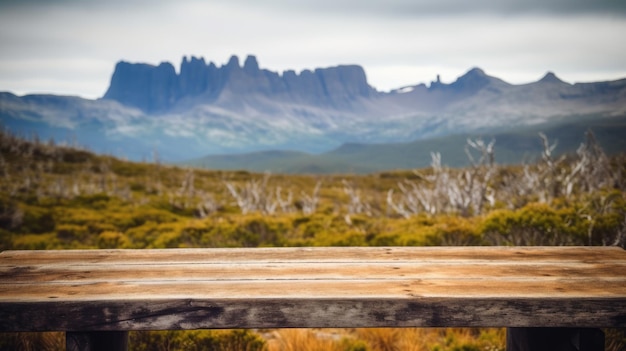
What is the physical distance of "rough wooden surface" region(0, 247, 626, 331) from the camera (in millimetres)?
1701

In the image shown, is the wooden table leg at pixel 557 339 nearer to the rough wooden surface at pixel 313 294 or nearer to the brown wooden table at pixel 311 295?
the brown wooden table at pixel 311 295

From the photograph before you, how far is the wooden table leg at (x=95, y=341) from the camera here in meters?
1.86

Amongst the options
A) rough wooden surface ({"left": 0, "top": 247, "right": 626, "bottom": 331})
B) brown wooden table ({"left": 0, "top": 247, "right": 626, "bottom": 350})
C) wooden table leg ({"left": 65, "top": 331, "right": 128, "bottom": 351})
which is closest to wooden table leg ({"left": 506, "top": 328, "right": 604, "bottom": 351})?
brown wooden table ({"left": 0, "top": 247, "right": 626, "bottom": 350})

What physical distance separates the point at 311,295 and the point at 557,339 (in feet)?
4.07

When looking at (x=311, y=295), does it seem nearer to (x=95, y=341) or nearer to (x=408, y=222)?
(x=95, y=341)

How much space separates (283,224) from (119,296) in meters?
7.34

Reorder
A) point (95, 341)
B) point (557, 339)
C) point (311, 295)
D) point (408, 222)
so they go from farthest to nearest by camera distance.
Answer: point (408, 222)
point (557, 339)
point (95, 341)
point (311, 295)

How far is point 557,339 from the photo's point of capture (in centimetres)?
213

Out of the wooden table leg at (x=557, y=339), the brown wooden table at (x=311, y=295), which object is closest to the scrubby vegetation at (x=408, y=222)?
the wooden table leg at (x=557, y=339)

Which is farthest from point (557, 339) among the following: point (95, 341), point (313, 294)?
point (95, 341)

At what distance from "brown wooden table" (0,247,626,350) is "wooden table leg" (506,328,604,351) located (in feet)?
0.04

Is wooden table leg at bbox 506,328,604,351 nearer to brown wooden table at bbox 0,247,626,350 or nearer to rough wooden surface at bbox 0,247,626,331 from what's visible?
brown wooden table at bbox 0,247,626,350

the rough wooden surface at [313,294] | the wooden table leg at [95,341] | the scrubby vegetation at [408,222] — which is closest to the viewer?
the rough wooden surface at [313,294]

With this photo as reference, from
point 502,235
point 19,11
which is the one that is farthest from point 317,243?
point 19,11
